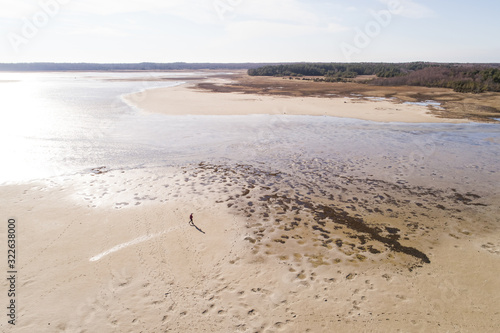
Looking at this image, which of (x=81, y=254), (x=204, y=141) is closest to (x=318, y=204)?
(x=81, y=254)

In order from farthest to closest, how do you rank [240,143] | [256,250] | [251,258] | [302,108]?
1. [302,108]
2. [240,143]
3. [256,250]
4. [251,258]

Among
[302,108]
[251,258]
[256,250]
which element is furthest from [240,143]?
[302,108]

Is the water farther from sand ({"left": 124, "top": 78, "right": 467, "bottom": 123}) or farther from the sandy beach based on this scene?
sand ({"left": 124, "top": 78, "right": 467, "bottom": 123})

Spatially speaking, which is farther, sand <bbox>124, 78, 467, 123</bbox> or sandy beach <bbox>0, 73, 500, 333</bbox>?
sand <bbox>124, 78, 467, 123</bbox>

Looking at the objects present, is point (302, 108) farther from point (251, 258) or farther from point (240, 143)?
point (251, 258)

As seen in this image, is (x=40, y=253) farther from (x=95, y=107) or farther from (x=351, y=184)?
(x=95, y=107)

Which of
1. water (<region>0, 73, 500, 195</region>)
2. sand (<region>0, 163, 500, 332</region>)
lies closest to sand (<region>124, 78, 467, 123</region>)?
water (<region>0, 73, 500, 195</region>)

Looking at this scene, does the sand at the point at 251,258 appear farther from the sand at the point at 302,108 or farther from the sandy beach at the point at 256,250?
the sand at the point at 302,108
